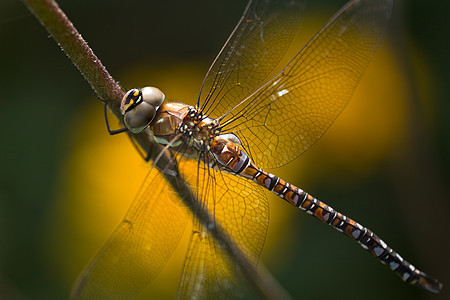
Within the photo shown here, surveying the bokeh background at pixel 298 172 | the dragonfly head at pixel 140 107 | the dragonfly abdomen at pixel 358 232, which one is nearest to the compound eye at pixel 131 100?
the dragonfly head at pixel 140 107

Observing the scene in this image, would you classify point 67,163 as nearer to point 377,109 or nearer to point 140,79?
point 140,79

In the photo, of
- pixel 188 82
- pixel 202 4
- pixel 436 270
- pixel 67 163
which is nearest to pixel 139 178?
pixel 67 163

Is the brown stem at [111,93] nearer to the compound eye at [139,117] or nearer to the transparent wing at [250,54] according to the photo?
the compound eye at [139,117]

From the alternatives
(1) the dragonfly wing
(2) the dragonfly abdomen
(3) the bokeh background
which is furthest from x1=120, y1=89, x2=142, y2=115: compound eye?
(3) the bokeh background

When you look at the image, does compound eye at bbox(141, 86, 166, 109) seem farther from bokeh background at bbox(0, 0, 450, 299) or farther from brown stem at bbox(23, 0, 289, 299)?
bokeh background at bbox(0, 0, 450, 299)

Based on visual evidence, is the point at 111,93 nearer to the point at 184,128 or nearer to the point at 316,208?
the point at 184,128
